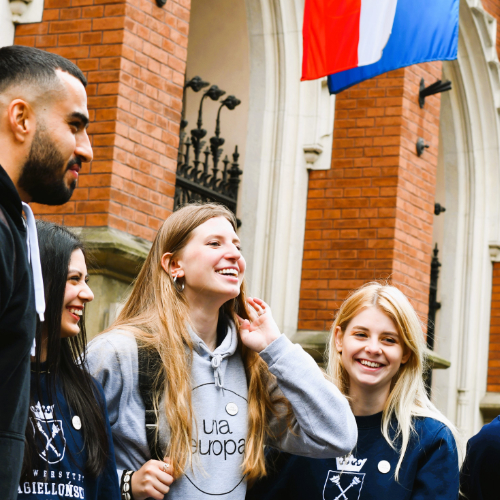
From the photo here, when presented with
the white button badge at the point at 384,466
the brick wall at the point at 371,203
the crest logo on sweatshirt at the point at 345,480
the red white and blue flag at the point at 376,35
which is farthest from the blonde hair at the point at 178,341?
the brick wall at the point at 371,203

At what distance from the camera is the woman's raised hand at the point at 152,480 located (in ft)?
7.83

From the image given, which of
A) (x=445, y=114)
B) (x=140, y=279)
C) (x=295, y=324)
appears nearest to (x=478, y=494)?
(x=140, y=279)

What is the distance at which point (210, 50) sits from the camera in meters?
7.70

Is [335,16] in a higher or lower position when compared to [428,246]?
higher

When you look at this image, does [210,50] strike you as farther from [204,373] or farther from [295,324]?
[204,373]

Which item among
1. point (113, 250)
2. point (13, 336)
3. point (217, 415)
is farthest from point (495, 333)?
point (13, 336)

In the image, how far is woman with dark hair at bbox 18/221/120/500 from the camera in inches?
86.2

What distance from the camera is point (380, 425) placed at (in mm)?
2912

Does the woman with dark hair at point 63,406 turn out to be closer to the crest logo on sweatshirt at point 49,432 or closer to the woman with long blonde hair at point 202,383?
the crest logo on sweatshirt at point 49,432

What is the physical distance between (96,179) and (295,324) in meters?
2.94

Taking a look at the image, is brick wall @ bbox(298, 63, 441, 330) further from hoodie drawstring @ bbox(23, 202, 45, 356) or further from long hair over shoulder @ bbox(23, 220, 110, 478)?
hoodie drawstring @ bbox(23, 202, 45, 356)

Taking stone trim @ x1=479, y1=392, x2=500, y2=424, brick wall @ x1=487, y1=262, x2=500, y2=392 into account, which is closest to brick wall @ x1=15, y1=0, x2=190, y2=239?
stone trim @ x1=479, y1=392, x2=500, y2=424

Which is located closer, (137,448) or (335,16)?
(137,448)

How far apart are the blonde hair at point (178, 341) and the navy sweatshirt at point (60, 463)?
0.67 ft
